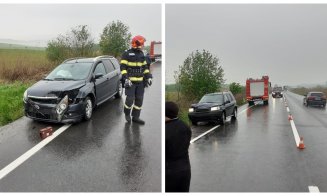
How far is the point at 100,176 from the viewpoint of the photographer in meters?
3.87

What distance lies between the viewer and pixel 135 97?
16.0 ft

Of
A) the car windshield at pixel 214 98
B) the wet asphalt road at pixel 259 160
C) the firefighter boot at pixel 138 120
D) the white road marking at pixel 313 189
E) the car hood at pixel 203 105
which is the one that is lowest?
the white road marking at pixel 313 189

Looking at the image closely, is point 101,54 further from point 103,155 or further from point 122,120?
point 103,155

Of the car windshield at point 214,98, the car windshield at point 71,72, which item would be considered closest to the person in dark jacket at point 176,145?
the car windshield at point 71,72

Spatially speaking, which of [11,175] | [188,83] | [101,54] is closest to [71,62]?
[101,54]

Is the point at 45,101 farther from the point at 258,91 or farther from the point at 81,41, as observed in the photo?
the point at 258,91

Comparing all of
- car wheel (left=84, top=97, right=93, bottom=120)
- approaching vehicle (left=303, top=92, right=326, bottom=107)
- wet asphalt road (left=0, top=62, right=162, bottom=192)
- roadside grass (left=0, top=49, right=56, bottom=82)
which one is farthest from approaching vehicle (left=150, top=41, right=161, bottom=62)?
approaching vehicle (left=303, top=92, right=326, bottom=107)

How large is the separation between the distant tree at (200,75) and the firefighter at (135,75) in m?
0.84

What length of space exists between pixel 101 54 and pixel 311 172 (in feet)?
12.2

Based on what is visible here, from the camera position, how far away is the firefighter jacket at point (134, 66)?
4.67 metres

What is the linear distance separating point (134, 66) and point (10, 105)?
244 cm

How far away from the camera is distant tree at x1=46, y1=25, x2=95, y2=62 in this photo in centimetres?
533

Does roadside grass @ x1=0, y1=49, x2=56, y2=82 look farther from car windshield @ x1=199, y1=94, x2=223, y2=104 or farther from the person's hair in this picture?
the person's hair

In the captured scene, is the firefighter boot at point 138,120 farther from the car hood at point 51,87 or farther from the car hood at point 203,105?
the car hood at point 203,105
